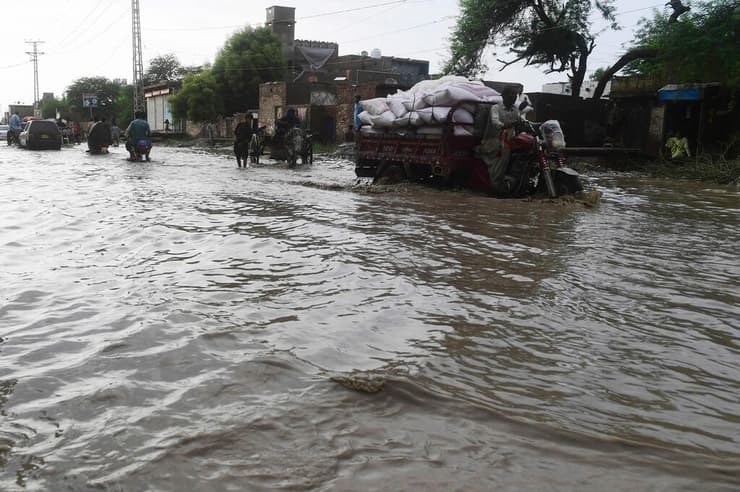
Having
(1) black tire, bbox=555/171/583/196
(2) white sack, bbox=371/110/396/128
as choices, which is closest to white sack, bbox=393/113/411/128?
(2) white sack, bbox=371/110/396/128

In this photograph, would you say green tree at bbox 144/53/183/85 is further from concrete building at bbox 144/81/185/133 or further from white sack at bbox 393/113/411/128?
white sack at bbox 393/113/411/128

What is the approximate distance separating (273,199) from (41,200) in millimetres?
3279

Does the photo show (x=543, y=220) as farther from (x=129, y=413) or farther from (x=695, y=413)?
(x=129, y=413)

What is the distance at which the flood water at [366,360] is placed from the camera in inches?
85.9

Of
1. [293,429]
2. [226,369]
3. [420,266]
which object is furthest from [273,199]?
[293,429]

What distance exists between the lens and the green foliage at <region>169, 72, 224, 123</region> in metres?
45.8

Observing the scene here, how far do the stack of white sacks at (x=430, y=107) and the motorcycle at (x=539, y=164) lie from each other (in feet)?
3.47

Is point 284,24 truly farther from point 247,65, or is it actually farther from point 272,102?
point 272,102

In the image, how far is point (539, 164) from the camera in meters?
9.55

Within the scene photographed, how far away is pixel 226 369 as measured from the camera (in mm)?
2980

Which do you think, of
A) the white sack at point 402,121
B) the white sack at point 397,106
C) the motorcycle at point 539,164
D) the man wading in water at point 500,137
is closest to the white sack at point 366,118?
the white sack at point 397,106

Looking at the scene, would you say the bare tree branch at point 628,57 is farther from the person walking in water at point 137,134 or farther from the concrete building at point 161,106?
the concrete building at point 161,106

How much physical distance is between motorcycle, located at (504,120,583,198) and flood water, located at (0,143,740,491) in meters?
2.75

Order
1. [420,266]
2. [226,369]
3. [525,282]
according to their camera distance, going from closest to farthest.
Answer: [226,369] < [525,282] < [420,266]
